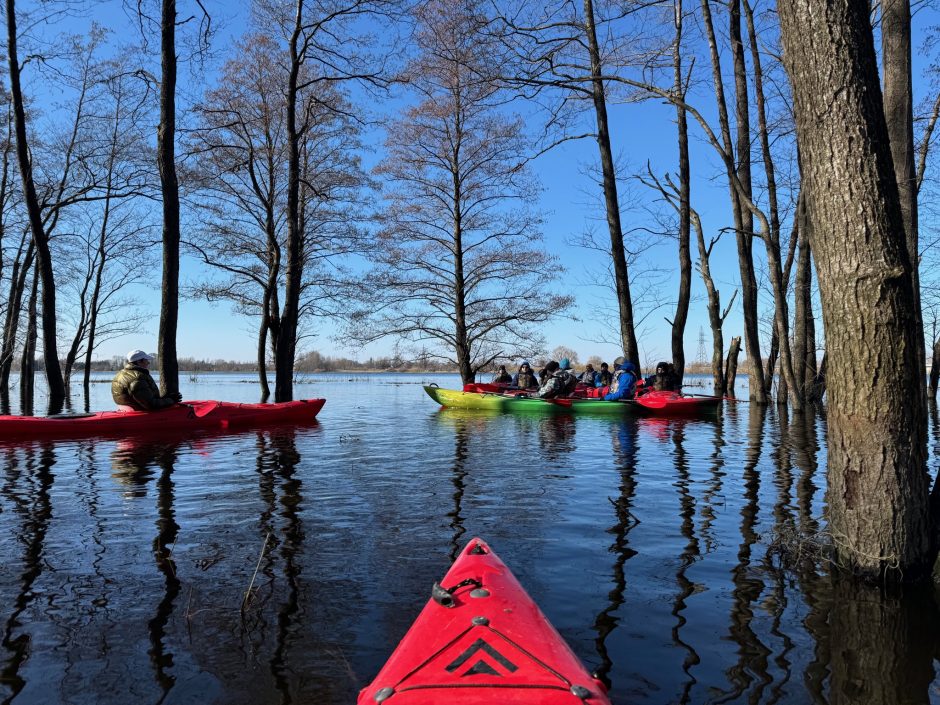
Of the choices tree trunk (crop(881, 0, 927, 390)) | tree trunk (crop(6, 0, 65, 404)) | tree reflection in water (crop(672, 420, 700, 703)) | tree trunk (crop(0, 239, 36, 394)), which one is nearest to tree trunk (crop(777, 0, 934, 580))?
tree reflection in water (crop(672, 420, 700, 703))

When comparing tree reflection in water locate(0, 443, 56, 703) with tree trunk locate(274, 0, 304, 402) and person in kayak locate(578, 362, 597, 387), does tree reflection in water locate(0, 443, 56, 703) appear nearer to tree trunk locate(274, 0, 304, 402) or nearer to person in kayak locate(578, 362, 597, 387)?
tree trunk locate(274, 0, 304, 402)

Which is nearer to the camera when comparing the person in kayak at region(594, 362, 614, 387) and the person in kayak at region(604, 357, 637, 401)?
the person in kayak at region(604, 357, 637, 401)

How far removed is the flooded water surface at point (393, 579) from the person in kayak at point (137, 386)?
2943 millimetres

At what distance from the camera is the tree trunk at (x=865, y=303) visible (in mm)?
3771

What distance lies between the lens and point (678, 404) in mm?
16016

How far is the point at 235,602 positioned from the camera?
388 centimetres

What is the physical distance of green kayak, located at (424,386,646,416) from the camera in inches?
644

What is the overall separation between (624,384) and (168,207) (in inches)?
452

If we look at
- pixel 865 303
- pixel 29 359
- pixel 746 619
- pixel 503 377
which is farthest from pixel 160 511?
pixel 29 359

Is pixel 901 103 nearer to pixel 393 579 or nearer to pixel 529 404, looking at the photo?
pixel 393 579

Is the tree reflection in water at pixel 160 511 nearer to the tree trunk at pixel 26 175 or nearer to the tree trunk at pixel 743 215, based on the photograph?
the tree trunk at pixel 26 175

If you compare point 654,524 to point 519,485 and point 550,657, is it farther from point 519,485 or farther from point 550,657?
point 550,657

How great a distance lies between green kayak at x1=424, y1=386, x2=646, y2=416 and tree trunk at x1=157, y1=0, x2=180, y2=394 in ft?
27.0

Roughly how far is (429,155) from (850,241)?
21206 mm
